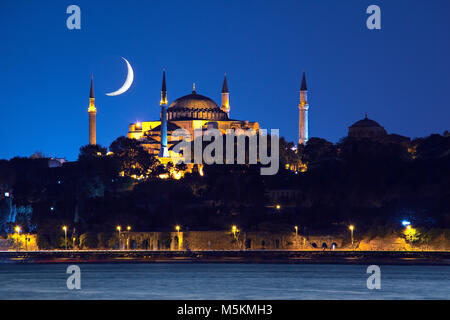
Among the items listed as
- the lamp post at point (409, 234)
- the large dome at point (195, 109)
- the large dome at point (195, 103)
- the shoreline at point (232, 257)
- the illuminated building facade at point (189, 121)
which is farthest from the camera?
the large dome at point (195, 103)

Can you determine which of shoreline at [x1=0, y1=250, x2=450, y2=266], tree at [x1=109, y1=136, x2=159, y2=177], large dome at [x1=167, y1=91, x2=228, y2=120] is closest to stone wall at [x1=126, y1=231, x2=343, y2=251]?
shoreline at [x1=0, y1=250, x2=450, y2=266]

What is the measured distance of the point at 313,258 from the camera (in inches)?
3324

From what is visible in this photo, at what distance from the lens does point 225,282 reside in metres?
73.9

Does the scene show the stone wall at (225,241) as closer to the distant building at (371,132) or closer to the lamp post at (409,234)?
the lamp post at (409,234)

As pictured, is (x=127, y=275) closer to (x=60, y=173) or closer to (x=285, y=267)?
(x=285, y=267)

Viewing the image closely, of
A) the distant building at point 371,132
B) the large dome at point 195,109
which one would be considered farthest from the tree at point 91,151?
the distant building at point 371,132

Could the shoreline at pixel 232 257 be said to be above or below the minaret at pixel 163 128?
below

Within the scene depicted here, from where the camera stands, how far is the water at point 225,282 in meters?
66.1

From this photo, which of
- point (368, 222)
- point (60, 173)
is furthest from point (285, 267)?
point (60, 173)

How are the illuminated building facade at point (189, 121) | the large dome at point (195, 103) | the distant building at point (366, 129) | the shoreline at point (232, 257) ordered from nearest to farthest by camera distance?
the shoreline at point (232, 257), the distant building at point (366, 129), the illuminated building facade at point (189, 121), the large dome at point (195, 103)

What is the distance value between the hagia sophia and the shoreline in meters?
38.1

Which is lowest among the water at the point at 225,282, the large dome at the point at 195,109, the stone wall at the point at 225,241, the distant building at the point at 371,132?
the water at the point at 225,282

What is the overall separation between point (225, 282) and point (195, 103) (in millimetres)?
72307
